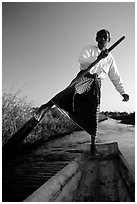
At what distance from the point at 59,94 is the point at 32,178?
3.79 feet

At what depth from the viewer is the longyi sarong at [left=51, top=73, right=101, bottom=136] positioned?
2.59 metres

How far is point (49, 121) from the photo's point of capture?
7.74m

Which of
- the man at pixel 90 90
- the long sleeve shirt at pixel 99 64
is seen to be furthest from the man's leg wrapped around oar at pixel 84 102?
the long sleeve shirt at pixel 99 64

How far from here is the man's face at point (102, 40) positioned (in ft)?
8.18

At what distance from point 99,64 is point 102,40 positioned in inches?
12.9

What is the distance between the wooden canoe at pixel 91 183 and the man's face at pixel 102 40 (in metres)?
1.48

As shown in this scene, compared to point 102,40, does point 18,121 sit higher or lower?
lower

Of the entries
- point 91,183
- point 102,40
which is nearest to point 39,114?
point 91,183

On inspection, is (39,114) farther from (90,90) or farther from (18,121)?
(18,121)

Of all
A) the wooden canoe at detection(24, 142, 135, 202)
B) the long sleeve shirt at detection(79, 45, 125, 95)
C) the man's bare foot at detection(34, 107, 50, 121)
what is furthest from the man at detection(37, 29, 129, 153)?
the wooden canoe at detection(24, 142, 135, 202)

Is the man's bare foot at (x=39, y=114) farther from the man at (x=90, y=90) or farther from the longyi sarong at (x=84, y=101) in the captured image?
the longyi sarong at (x=84, y=101)

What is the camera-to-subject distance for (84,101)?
2752 millimetres

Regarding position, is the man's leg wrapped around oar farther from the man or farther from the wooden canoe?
the wooden canoe

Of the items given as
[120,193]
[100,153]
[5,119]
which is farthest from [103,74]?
[5,119]
